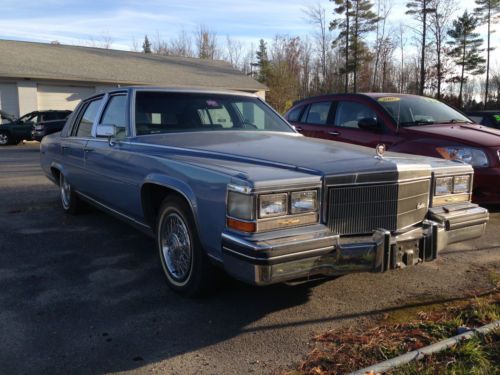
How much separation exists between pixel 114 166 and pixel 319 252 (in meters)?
2.53

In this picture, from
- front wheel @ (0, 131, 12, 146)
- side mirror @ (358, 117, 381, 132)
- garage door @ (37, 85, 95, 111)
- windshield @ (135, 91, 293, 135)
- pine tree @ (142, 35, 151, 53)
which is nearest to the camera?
windshield @ (135, 91, 293, 135)

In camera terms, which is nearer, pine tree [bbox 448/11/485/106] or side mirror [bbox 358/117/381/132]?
side mirror [bbox 358/117/381/132]

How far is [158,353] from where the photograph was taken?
9.62 ft

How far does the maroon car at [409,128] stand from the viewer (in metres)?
5.96

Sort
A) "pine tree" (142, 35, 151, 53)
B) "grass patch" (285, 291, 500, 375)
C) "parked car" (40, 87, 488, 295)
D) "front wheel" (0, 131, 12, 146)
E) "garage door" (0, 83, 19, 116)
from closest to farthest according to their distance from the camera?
"grass patch" (285, 291, 500, 375)
"parked car" (40, 87, 488, 295)
"front wheel" (0, 131, 12, 146)
"garage door" (0, 83, 19, 116)
"pine tree" (142, 35, 151, 53)

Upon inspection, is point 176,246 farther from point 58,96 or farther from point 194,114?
point 58,96

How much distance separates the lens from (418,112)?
703 cm

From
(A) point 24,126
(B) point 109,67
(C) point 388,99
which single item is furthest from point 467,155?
(B) point 109,67

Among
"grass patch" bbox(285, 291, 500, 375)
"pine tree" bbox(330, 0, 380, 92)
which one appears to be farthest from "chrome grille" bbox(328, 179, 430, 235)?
"pine tree" bbox(330, 0, 380, 92)

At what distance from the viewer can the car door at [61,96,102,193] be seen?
564 centimetres

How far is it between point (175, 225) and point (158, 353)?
1.13 meters

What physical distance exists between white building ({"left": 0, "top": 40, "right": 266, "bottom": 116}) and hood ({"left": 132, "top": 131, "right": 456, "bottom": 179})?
639 inches

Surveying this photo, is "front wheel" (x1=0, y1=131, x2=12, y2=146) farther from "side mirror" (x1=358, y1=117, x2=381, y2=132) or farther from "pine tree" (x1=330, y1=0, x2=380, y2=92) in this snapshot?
"pine tree" (x1=330, y1=0, x2=380, y2=92)

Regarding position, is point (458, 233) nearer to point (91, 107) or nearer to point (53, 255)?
point (53, 255)
